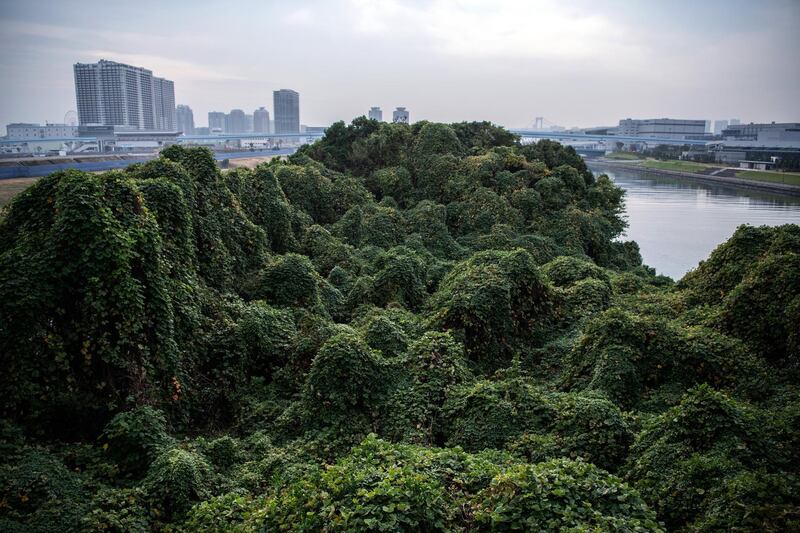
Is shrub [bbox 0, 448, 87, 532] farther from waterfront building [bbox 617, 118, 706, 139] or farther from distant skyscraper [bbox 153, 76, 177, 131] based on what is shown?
waterfront building [bbox 617, 118, 706, 139]

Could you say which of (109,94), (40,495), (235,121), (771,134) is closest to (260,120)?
(235,121)

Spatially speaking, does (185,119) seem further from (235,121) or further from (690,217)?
(690,217)

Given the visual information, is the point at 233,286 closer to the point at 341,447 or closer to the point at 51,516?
the point at 341,447

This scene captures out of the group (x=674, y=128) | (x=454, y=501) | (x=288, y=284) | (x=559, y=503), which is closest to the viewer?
(x=559, y=503)

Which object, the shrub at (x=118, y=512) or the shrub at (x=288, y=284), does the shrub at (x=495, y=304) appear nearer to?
the shrub at (x=288, y=284)

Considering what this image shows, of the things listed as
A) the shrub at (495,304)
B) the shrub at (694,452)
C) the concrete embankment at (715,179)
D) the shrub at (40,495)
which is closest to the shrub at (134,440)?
the shrub at (40,495)
